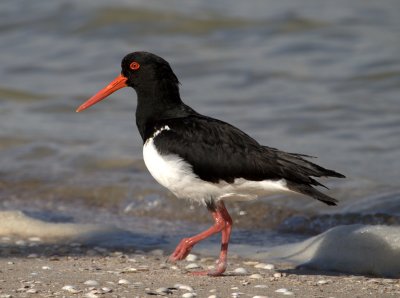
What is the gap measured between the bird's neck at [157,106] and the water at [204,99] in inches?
62.5

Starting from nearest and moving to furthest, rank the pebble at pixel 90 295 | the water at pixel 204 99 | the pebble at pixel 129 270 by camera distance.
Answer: the pebble at pixel 90 295 → the pebble at pixel 129 270 → the water at pixel 204 99

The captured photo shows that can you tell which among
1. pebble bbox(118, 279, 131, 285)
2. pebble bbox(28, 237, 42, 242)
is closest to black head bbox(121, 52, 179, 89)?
pebble bbox(28, 237, 42, 242)

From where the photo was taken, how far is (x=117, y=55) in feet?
50.0

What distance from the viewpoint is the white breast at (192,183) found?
5.99 m

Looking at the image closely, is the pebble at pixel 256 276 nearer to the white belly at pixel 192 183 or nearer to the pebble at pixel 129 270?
the white belly at pixel 192 183

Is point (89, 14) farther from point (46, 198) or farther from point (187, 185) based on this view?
point (187, 185)

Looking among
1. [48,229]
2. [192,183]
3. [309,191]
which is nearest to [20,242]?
[48,229]

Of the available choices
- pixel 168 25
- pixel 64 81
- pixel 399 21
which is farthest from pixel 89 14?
pixel 399 21

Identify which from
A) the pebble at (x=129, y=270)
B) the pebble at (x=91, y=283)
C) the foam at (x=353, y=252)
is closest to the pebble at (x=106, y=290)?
the pebble at (x=91, y=283)

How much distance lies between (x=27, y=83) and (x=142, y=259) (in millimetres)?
7594

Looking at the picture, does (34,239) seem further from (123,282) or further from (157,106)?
(123,282)

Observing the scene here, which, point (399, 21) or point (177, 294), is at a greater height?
point (399, 21)

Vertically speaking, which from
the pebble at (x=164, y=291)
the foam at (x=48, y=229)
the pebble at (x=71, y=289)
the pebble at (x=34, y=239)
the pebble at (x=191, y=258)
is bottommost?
the pebble at (x=71, y=289)

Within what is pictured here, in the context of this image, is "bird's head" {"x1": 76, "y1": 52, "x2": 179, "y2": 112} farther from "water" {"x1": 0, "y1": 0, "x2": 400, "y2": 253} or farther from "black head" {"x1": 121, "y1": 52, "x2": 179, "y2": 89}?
"water" {"x1": 0, "y1": 0, "x2": 400, "y2": 253}
